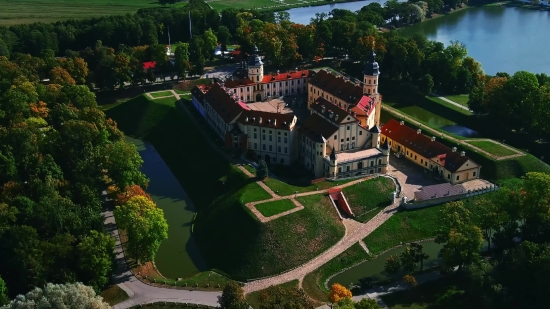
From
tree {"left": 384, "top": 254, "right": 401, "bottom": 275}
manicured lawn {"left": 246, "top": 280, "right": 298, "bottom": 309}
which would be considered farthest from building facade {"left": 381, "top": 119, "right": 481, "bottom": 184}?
manicured lawn {"left": 246, "top": 280, "right": 298, "bottom": 309}

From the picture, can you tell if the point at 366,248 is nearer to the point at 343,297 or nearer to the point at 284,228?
the point at 284,228

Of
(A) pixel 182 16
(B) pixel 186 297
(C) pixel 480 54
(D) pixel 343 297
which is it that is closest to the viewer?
(D) pixel 343 297

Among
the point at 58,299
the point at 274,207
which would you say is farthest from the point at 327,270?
the point at 58,299

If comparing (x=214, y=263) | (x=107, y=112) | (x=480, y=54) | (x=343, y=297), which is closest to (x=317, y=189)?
(x=214, y=263)

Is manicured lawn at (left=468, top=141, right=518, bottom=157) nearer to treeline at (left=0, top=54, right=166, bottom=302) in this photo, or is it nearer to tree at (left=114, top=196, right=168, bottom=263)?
tree at (left=114, top=196, right=168, bottom=263)

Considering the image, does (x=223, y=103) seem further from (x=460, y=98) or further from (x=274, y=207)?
(x=460, y=98)

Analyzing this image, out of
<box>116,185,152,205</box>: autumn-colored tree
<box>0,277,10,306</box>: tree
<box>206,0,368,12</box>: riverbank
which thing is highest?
<box>206,0,368,12</box>: riverbank
